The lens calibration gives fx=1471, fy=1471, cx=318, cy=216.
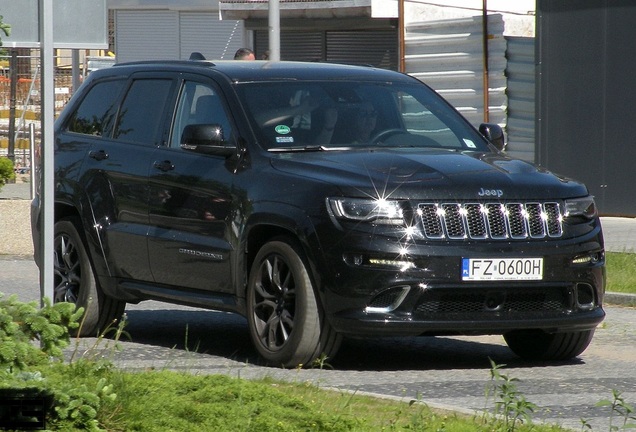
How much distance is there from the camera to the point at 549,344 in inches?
361

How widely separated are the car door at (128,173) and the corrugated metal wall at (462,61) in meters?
12.8

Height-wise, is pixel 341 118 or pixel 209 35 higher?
pixel 209 35

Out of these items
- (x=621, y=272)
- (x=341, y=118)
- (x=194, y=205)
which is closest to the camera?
(x=194, y=205)

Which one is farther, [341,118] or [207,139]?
[341,118]

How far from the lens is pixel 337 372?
851cm

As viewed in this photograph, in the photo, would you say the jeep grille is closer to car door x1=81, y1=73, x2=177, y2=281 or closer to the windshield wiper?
the windshield wiper

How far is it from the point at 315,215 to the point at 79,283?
256cm

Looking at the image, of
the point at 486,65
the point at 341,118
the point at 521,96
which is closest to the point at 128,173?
the point at 341,118

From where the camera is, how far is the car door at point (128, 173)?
9586 mm

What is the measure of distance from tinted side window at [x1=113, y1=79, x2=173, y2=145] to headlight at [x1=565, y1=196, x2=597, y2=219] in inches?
110

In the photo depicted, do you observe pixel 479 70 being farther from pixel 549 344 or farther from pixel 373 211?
pixel 373 211

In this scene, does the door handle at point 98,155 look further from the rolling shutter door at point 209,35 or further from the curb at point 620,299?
the rolling shutter door at point 209,35

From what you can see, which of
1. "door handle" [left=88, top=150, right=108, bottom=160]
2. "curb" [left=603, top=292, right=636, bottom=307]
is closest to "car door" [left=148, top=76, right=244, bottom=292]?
"door handle" [left=88, top=150, right=108, bottom=160]

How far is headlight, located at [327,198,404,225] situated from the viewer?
8.13m
